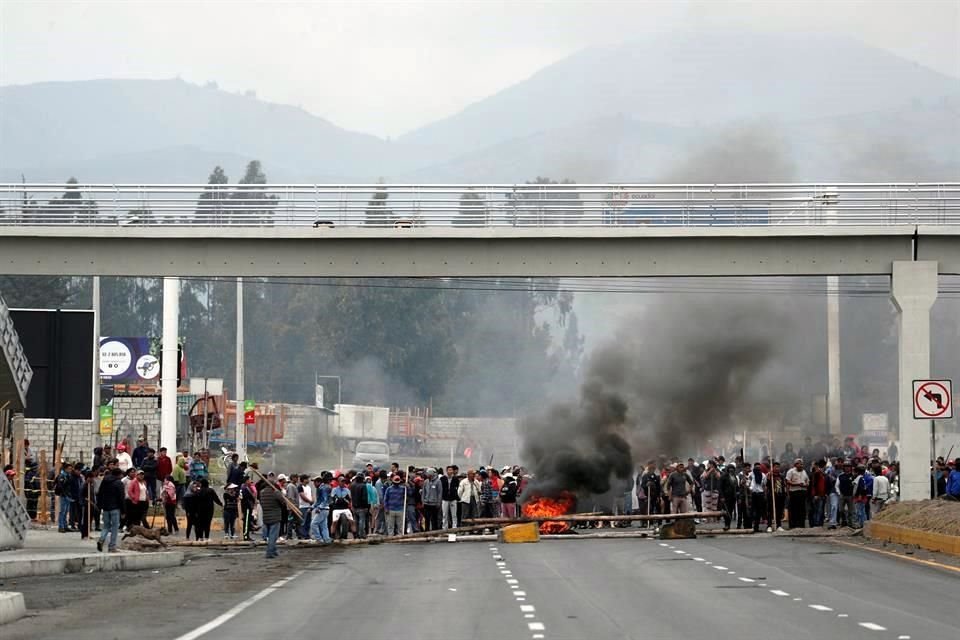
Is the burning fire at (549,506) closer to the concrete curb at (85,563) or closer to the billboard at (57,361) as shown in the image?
the billboard at (57,361)

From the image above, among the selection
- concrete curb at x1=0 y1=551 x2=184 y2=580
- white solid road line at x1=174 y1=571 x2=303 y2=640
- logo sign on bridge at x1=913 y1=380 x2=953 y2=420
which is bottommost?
concrete curb at x1=0 y1=551 x2=184 y2=580

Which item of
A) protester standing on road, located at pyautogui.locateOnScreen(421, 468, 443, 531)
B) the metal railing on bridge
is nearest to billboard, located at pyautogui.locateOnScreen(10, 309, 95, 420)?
the metal railing on bridge

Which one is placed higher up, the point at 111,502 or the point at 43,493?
the point at 111,502

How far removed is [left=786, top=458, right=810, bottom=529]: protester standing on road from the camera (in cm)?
3838

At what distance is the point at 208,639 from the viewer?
15539mm

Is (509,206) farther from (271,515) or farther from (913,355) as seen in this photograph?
(271,515)

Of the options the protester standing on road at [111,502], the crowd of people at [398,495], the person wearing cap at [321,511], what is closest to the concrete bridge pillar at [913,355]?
the crowd of people at [398,495]

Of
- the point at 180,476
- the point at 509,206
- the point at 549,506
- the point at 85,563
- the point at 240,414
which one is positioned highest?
the point at 509,206

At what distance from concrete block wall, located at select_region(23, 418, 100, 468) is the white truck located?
28216mm

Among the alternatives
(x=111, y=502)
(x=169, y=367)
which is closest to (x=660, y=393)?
(x=169, y=367)

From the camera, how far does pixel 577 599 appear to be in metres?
20.2

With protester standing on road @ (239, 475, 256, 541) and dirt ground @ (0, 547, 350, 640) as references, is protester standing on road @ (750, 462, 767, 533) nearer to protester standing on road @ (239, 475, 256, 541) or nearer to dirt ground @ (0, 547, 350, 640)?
dirt ground @ (0, 547, 350, 640)

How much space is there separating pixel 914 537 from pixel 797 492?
23.7 feet

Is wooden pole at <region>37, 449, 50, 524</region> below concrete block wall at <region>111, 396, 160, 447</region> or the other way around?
below
